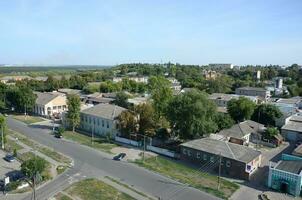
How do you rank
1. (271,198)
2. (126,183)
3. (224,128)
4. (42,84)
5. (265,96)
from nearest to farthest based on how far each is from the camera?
(271,198) < (126,183) < (224,128) < (265,96) < (42,84)

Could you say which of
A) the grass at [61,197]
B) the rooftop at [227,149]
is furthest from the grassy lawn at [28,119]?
the rooftop at [227,149]

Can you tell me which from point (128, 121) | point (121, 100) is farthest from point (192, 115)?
point (121, 100)

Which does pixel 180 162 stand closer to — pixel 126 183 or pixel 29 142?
pixel 126 183

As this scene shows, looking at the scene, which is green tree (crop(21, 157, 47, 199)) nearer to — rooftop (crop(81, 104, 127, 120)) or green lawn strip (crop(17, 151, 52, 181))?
green lawn strip (crop(17, 151, 52, 181))

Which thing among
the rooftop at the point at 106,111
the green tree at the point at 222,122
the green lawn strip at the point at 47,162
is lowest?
the green lawn strip at the point at 47,162

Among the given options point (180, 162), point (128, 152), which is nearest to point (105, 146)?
point (128, 152)

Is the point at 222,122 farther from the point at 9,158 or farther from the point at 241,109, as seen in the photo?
the point at 9,158

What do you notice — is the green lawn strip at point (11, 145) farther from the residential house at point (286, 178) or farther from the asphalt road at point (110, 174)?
the residential house at point (286, 178)
